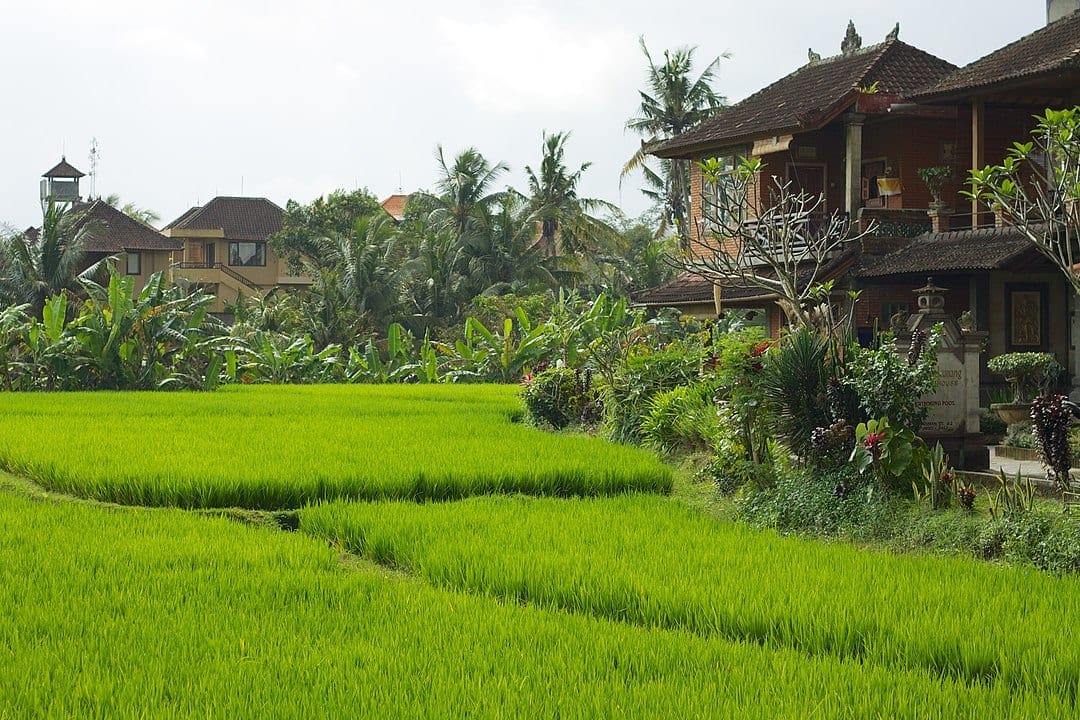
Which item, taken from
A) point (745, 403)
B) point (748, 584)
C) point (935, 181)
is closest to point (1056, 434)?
point (745, 403)

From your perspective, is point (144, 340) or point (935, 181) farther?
point (144, 340)

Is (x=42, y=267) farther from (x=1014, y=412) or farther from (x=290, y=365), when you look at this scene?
(x=1014, y=412)

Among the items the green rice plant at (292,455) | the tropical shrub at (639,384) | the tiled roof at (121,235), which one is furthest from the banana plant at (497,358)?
the tiled roof at (121,235)

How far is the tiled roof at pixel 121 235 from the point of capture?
178 feet

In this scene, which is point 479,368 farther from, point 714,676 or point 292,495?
point 714,676

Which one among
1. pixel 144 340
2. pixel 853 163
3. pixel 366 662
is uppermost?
pixel 853 163

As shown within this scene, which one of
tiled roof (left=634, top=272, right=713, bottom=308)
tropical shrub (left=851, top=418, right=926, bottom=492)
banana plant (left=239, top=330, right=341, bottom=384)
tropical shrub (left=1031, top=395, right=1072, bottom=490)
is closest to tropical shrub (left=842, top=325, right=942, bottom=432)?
tropical shrub (left=851, top=418, right=926, bottom=492)

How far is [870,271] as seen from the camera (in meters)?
23.5

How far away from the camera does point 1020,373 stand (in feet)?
54.4

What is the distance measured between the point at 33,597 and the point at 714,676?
12.3 feet

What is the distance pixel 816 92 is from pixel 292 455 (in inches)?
658

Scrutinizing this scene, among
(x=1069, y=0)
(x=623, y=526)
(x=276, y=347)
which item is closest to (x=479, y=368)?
(x=276, y=347)

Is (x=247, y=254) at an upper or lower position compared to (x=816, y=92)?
lower

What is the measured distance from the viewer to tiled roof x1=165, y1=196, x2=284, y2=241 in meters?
63.9
